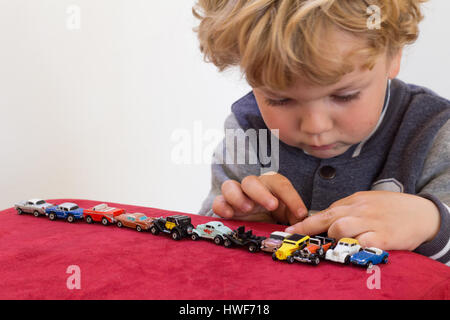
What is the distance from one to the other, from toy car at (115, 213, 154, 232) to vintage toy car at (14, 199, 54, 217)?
0.60ft

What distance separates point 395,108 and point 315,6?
45cm

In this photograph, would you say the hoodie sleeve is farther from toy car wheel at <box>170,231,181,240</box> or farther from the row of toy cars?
A: toy car wheel at <box>170,231,181,240</box>

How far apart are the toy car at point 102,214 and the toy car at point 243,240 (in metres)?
0.24

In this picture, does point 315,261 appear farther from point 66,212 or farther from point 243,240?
point 66,212

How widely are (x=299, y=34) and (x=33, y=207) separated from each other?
599 millimetres

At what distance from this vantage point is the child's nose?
737 mm

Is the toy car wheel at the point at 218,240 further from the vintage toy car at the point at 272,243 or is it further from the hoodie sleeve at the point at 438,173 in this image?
the hoodie sleeve at the point at 438,173

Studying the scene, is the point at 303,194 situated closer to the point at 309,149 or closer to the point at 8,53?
the point at 309,149

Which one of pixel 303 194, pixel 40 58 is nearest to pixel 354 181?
pixel 303 194

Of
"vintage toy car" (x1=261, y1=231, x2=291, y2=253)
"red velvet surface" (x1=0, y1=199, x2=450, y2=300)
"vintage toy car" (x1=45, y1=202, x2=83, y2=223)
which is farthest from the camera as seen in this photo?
"vintage toy car" (x1=45, y1=202, x2=83, y2=223)

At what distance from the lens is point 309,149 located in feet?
2.96

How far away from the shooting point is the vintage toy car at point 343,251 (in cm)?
58

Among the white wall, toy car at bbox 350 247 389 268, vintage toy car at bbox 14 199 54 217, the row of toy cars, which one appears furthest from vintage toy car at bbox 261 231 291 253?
the white wall

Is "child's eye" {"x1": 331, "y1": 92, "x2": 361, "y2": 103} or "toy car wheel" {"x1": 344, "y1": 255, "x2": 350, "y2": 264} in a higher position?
"child's eye" {"x1": 331, "y1": 92, "x2": 361, "y2": 103}
